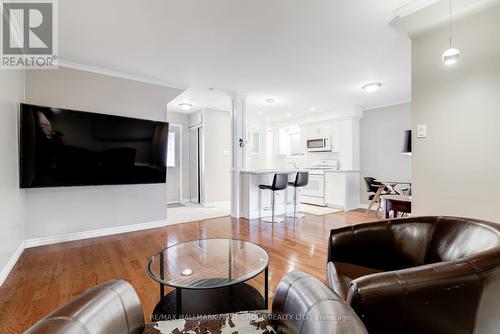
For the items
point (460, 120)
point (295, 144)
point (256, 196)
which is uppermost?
point (295, 144)

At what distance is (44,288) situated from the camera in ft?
6.86

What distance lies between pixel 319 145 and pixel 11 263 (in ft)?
19.9

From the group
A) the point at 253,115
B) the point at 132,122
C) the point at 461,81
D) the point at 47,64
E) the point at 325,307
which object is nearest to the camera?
the point at 325,307

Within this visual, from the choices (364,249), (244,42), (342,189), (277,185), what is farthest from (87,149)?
(342,189)

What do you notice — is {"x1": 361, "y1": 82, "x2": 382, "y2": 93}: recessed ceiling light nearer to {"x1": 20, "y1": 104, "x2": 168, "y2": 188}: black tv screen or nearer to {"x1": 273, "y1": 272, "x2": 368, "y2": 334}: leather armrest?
{"x1": 20, "y1": 104, "x2": 168, "y2": 188}: black tv screen

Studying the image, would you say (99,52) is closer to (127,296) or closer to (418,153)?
(127,296)

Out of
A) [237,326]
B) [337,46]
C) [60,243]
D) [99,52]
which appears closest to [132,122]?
[99,52]

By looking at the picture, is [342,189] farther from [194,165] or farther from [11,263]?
[11,263]

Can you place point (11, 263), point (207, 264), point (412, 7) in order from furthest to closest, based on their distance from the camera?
1. point (11, 263)
2. point (412, 7)
3. point (207, 264)

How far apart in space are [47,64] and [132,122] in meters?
1.21

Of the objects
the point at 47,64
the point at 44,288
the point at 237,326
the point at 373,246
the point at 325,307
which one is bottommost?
the point at 44,288

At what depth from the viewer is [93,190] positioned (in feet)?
11.5

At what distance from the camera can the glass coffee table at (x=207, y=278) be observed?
1.43 m

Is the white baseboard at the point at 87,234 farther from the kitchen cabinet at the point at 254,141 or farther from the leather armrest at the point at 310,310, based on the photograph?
the kitchen cabinet at the point at 254,141
